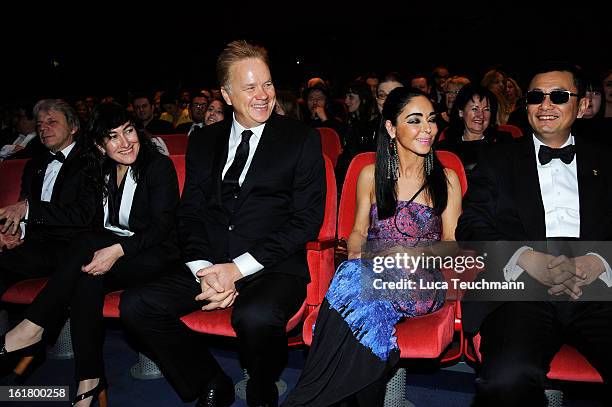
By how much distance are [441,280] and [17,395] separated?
2.15 m

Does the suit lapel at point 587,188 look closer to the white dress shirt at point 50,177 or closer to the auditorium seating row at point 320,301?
the auditorium seating row at point 320,301

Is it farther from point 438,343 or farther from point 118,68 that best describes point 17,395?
point 118,68

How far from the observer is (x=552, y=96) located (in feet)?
6.88

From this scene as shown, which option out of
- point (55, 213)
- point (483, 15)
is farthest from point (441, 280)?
point (483, 15)

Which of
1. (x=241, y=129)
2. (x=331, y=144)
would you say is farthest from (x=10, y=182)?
(x=331, y=144)

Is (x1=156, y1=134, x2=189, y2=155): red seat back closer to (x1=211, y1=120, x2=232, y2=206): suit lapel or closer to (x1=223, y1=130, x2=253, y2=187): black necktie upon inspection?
(x1=211, y1=120, x2=232, y2=206): suit lapel

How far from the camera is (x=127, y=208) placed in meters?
2.72

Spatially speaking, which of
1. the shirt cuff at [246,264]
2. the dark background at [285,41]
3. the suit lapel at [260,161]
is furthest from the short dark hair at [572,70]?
the dark background at [285,41]

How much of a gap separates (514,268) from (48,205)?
7.82 feet

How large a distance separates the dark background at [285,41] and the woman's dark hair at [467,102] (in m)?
5.97

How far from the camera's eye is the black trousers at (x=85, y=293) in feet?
7.84

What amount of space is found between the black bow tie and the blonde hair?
1274 mm

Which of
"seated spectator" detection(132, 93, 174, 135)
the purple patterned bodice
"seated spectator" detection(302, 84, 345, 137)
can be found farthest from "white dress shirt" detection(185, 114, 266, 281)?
"seated spectator" detection(132, 93, 174, 135)

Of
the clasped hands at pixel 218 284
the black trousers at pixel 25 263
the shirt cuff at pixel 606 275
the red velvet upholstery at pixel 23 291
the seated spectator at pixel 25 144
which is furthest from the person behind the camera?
the seated spectator at pixel 25 144
